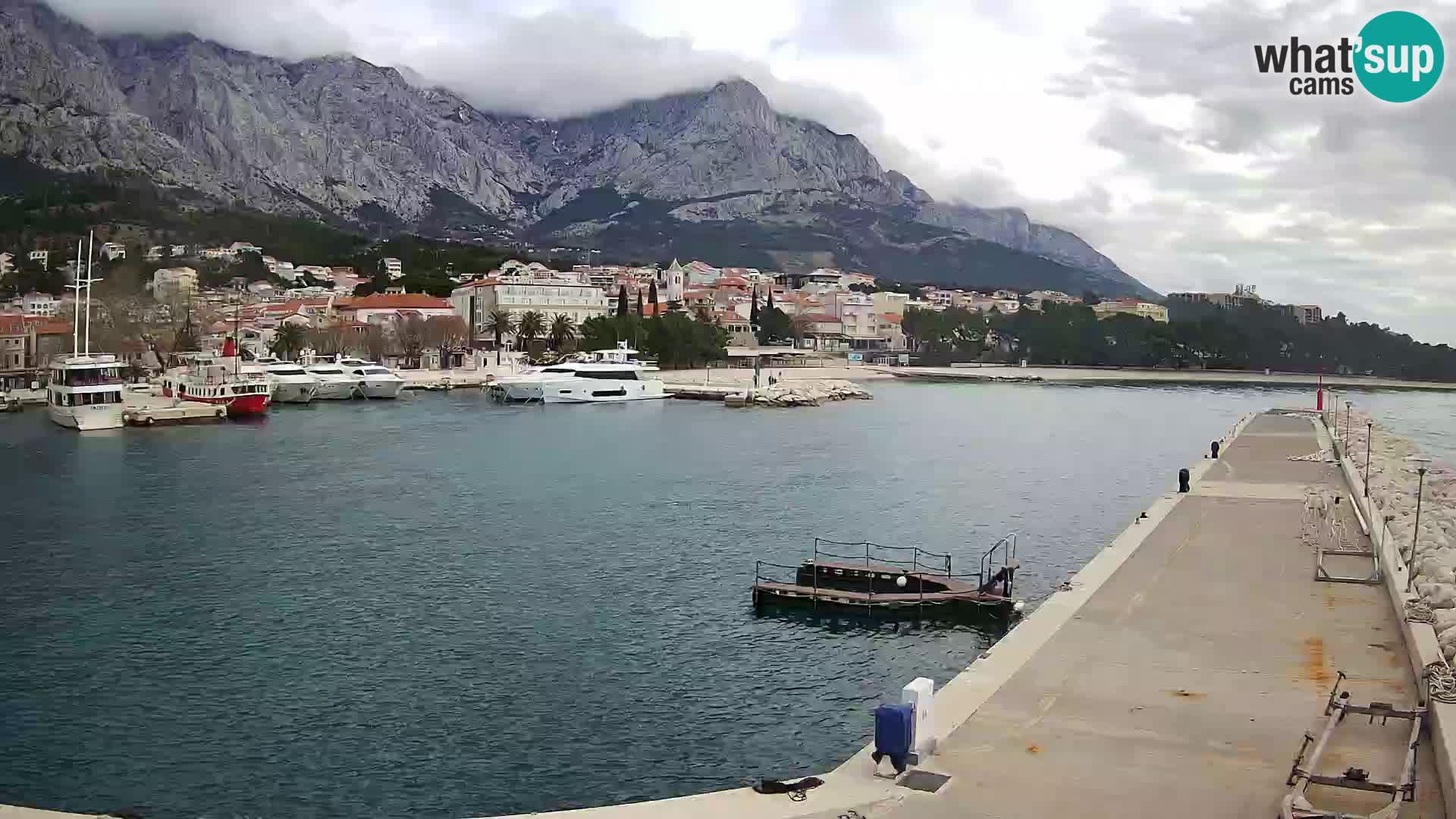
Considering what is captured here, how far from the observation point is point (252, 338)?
90.4m

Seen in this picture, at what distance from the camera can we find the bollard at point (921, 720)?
8219mm

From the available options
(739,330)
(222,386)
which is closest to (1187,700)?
(222,386)

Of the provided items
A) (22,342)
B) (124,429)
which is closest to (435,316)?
(22,342)

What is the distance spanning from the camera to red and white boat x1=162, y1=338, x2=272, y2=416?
54.4m

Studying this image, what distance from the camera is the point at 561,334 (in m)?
93.7

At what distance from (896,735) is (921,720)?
0.31 m

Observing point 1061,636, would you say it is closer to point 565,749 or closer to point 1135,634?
point 1135,634

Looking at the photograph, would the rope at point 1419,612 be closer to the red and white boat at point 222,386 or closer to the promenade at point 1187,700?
the promenade at point 1187,700

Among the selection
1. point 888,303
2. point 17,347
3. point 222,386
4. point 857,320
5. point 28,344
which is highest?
point 888,303

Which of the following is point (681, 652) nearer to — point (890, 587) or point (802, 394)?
point (890, 587)

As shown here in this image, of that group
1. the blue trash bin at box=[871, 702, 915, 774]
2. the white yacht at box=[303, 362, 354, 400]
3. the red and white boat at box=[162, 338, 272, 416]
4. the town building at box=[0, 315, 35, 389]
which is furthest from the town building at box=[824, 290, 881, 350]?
the blue trash bin at box=[871, 702, 915, 774]

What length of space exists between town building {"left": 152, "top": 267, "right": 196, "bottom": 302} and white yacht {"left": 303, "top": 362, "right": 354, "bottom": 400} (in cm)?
3350

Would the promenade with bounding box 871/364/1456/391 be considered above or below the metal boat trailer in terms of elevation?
above

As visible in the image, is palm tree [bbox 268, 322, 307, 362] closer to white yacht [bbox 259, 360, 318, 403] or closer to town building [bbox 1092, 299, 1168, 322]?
white yacht [bbox 259, 360, 318, 403]
